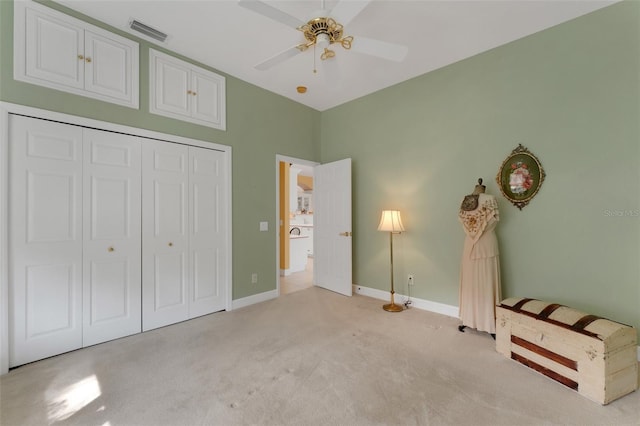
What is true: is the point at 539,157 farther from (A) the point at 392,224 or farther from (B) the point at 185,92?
(B) the point at 185,92

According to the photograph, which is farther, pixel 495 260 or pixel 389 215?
pixel 389 215

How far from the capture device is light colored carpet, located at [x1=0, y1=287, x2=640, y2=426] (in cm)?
171

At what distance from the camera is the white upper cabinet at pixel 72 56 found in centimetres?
227

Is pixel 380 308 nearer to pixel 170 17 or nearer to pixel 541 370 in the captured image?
pixel 541 370

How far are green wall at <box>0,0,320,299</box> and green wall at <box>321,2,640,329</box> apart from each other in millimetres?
1424

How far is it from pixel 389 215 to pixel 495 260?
4.14 feet

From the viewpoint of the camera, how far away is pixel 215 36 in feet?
9.30

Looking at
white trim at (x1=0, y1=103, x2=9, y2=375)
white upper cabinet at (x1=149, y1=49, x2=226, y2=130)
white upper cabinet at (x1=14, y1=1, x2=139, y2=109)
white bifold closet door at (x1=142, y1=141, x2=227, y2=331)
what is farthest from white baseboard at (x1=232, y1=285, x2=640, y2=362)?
white upper cabinet at (x1=14, y1=1, x2=139, y2=109)

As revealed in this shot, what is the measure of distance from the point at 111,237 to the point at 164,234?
19.0 inches

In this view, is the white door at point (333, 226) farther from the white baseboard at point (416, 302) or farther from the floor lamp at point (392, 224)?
the floor lamp at point (392, 224)

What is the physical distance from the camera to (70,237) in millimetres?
2480

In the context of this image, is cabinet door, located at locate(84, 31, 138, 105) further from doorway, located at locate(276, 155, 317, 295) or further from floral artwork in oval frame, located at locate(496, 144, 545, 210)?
floral artwork in oval frame, located at locate(496, 144, 545, 210)

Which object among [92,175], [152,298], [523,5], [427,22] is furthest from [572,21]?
[152,298]

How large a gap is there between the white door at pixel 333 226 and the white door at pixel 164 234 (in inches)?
82.9
